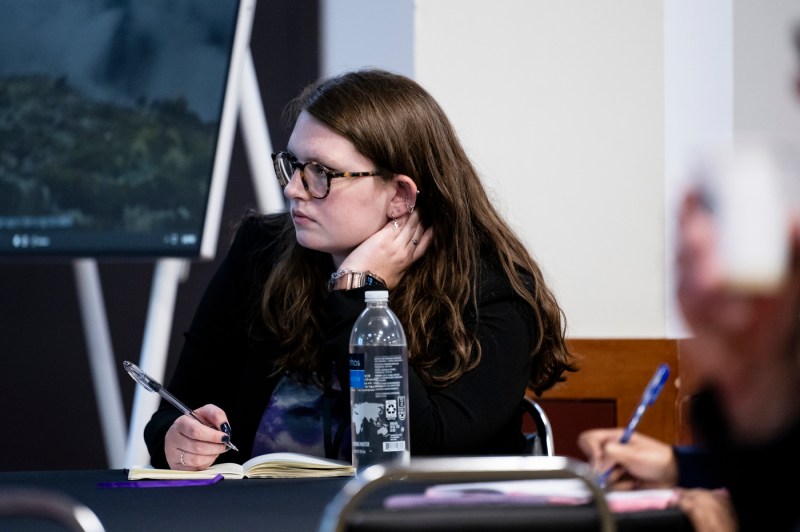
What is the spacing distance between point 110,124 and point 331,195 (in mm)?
1066

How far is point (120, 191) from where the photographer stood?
2.55m

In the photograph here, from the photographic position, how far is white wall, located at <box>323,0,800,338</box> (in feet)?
9.12

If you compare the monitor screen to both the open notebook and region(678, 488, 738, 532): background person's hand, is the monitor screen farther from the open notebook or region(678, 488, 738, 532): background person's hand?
region(678, 488, 738, 532): background person's hand

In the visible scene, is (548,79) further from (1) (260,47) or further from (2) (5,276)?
(2) (5,276)

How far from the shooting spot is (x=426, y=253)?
6.04 ft

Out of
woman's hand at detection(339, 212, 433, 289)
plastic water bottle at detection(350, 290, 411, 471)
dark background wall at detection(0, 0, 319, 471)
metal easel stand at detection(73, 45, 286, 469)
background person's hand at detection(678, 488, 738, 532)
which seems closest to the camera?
background person's hand at detection(678, 488, 738, 532)

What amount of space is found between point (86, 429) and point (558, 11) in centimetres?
185

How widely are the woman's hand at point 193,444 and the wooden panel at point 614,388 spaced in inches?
56.5

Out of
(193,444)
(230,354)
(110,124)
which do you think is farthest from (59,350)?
(193,444)

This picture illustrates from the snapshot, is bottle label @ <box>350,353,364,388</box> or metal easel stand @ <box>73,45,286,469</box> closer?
bottle label @ <box>350,353,364,388</box>

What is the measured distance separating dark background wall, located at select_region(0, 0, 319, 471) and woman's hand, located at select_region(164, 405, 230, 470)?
164 centimetres

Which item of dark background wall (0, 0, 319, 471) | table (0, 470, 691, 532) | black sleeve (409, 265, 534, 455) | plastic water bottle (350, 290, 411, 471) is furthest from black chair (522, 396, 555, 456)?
dark background wall (0, 0, 319, 471)

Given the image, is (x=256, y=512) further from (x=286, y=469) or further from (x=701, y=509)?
(x=701, y=509)

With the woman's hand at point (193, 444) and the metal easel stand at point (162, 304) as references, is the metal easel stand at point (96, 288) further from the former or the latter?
the woman's hand at point (193, 444)
